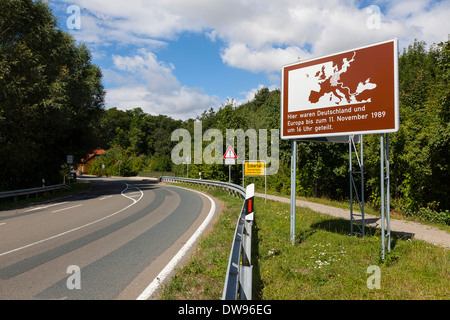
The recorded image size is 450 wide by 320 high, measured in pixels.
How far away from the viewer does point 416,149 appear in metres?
15.6

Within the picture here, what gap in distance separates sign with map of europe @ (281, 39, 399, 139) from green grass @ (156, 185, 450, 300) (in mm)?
2984

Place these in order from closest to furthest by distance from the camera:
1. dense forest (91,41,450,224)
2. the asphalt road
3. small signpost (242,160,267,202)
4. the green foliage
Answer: the asphalt road, small signpost (242,160,267,202), dense forest (91,41,450,224), the green foliage

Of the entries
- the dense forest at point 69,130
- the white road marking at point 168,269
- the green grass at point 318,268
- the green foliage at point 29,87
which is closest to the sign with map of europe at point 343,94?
the green grass at point 318,268

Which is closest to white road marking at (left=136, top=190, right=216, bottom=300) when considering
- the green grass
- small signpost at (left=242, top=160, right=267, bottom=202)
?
the green grass

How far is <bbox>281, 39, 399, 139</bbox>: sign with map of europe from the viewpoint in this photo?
642 centimetres

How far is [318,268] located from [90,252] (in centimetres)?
538

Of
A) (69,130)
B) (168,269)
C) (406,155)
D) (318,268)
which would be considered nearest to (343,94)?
(318,268)

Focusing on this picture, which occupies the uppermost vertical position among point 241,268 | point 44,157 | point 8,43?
point 8,43

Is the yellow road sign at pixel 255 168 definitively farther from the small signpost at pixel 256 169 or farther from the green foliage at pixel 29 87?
the green foliage at pixel 29 87

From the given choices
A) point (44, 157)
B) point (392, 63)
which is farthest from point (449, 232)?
point (44, 157)

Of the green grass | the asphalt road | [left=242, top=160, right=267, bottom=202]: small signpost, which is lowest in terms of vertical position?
the asphalt road

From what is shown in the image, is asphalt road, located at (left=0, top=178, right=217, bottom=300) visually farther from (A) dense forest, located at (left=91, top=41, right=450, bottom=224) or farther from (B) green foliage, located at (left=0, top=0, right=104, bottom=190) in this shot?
(A) dense forest, located at (left=91, top=41, right=450, bottom=224)
